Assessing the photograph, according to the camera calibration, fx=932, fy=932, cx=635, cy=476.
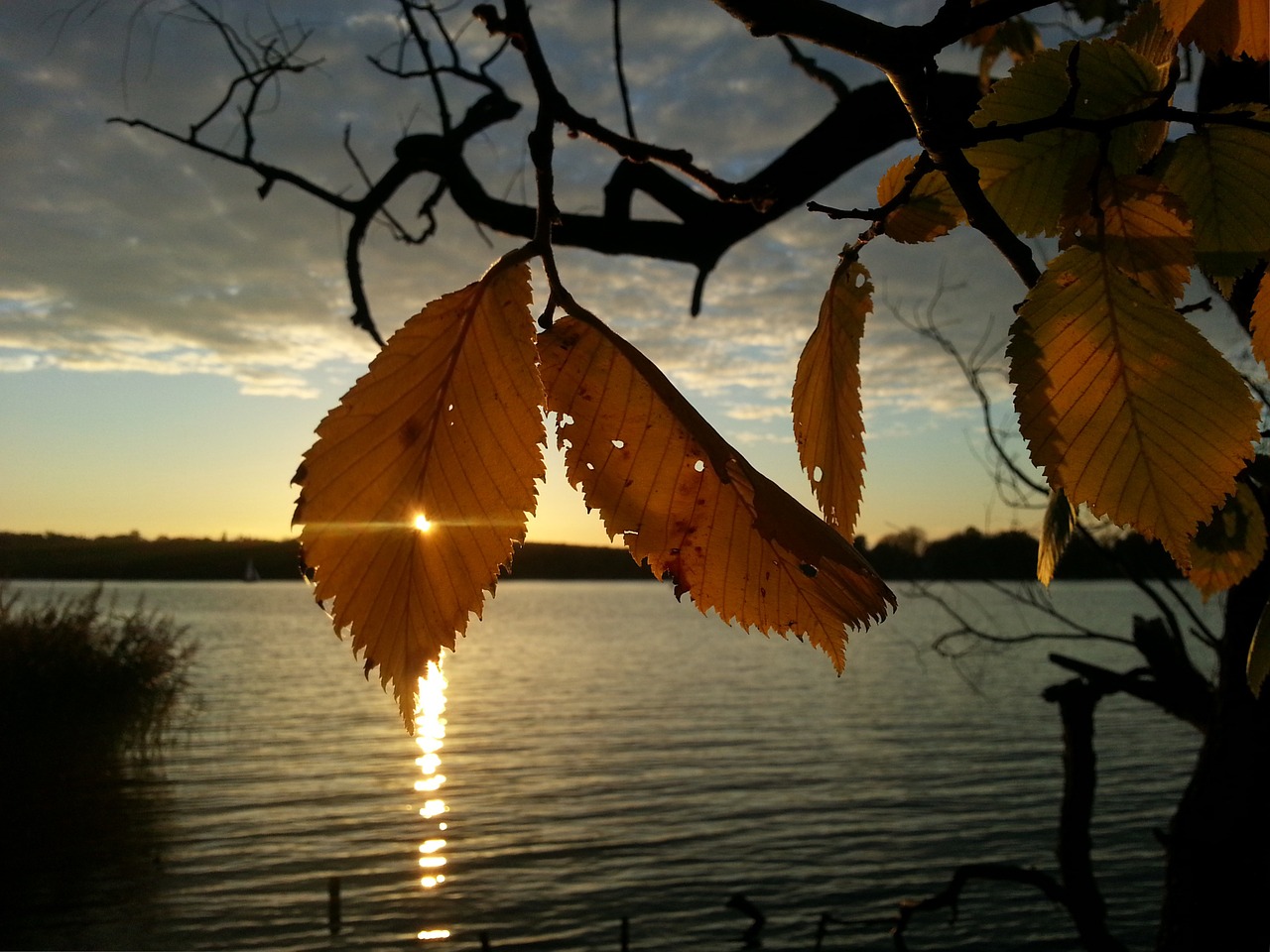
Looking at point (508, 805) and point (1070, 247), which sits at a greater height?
point (1070, 247)

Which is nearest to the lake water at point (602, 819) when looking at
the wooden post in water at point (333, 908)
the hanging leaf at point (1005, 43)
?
the wooden post in water at point (333, 908)

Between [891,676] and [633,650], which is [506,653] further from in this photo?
[891,676]

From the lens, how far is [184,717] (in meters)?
29.3

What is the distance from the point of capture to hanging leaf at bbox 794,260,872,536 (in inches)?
18.1

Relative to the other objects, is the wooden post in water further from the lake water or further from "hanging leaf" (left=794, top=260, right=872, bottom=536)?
"hanging leaf" (left=794, top=260, right=872, bottom=536)

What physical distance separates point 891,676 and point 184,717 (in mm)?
27402

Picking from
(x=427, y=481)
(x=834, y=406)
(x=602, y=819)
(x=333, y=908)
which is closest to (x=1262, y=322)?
(x=834, y=406)

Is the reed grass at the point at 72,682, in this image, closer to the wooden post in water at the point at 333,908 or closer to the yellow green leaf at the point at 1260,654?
the wooden post in water at the point at 333,908

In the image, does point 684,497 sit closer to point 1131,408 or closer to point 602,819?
point 1131,408

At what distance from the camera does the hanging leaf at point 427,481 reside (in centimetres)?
33

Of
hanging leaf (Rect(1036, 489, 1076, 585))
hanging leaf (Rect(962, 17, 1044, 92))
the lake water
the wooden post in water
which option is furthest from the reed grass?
hanging leaf (Rect(1036, 489, 1076, 585))

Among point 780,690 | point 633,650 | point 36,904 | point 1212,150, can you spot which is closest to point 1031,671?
point 780,690

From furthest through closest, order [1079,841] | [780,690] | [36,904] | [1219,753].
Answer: [780,690], [36,904], [1079,841], [1219,753]

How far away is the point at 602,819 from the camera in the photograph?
68.6 ft
